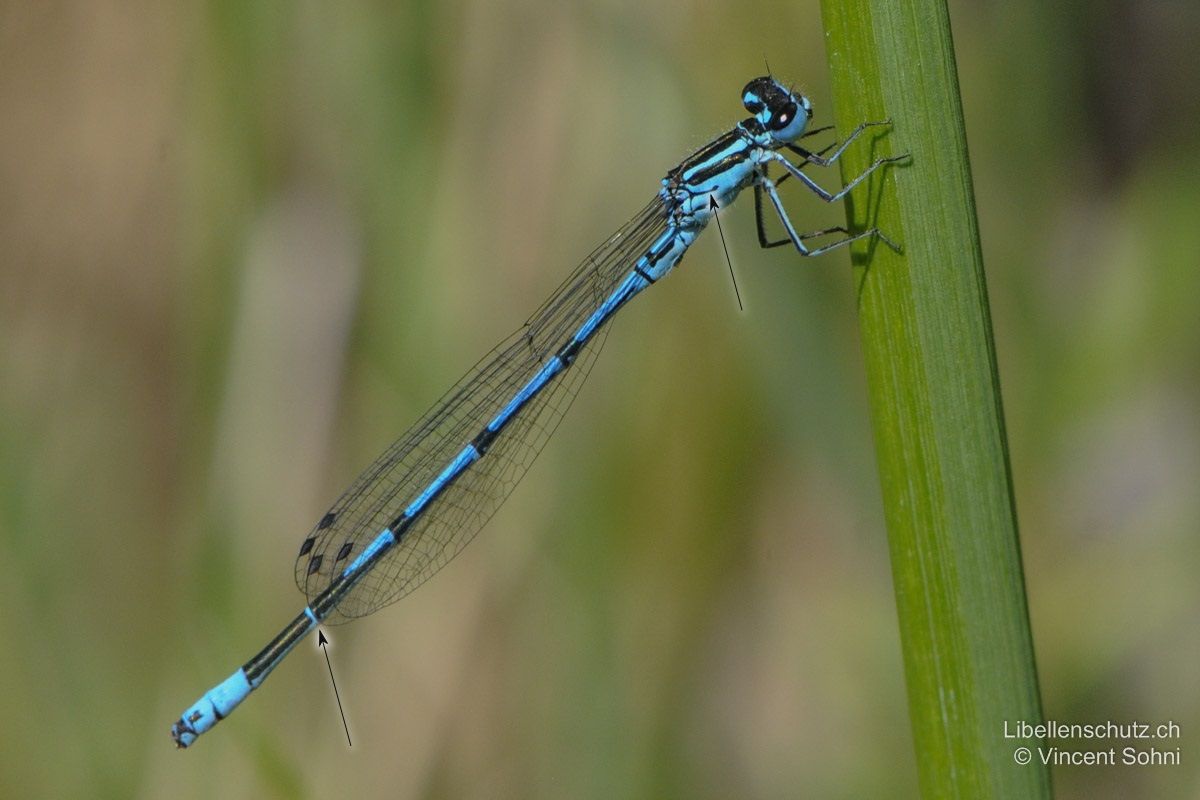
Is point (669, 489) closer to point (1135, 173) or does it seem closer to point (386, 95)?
point (386, 95)

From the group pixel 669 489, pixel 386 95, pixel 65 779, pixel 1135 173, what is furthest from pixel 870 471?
pixel 65 779

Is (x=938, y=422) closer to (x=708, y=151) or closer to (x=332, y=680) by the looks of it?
(x=708, y=151)

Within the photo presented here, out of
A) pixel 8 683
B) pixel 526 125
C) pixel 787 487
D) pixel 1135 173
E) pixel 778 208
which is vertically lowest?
pixel 787 487

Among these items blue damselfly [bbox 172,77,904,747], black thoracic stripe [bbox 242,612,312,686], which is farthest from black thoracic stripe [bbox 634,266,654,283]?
black thoracic stripe [bbox 242,612,312,686]

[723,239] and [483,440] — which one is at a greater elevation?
[723,239]

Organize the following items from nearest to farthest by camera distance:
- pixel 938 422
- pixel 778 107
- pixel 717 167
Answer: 1. pixel 938 422
2. pixel 778 107
3. pixel 717 167

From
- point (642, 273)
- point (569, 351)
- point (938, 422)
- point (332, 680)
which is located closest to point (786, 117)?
point (642, 273)

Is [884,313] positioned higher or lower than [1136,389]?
higher
